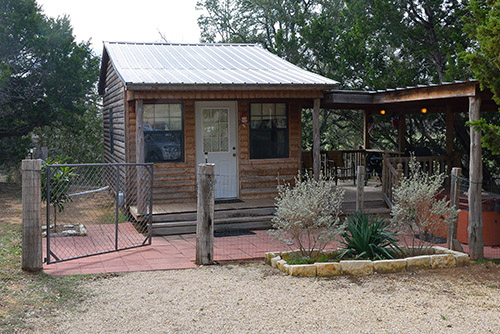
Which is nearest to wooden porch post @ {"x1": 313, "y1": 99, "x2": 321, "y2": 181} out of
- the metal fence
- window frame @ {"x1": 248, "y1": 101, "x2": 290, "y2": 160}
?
window frame @ {"x1": 248, "y1": 101, "x2": 290, "y2": 160}

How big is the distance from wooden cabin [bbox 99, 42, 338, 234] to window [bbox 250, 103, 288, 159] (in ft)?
0.07

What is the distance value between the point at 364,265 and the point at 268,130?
5584mm

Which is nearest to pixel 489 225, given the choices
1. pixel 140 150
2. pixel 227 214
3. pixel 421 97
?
pixel 421 97

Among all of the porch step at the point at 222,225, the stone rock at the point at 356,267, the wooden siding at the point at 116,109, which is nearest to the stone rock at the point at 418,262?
the stone rock at the point at 356,267

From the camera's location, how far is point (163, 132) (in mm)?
11383

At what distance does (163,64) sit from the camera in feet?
39.9

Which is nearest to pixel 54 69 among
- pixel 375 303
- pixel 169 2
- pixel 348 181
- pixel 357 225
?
pixel 348 181

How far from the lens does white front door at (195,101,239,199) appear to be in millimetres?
11688

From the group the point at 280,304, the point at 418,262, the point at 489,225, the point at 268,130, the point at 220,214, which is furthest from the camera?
the point at 268,130

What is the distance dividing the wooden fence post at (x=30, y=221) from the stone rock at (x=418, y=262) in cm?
479

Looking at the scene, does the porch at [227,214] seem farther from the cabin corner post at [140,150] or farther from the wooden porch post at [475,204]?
the wooden porch post at [475,204]

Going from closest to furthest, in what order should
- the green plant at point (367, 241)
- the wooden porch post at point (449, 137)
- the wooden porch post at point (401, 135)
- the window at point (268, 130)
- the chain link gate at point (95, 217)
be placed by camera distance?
the green plant at point (367, 241), the chain link gate at point (95, 217), the window at point (268, 130), the wooden porch post at point (449, 137), the wooden porch post at point (401, 135)

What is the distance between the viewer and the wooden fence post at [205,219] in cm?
761

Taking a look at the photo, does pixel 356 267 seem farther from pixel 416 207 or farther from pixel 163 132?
pixel 163 132
